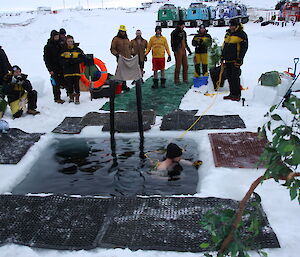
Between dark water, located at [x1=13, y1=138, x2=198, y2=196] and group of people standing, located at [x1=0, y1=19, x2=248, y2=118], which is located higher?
group of people standing, located at [x1=0, y1=19, x2=248, y2=118]

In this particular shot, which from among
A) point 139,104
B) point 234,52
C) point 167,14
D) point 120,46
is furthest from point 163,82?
point 167,14

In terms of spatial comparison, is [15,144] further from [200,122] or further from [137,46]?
[137,46]

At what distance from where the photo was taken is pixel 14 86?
25.8 ft

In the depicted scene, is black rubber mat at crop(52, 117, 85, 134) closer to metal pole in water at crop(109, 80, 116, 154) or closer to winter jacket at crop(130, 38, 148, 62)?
metal pole in water at crop(109, 80, 116, 154)

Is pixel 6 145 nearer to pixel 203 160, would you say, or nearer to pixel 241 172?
pixel 203 160

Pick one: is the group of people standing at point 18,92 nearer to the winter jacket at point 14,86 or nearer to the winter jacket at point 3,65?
the winter jacket at point 14,86

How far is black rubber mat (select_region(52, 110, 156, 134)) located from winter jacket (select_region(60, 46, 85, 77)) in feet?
4.24

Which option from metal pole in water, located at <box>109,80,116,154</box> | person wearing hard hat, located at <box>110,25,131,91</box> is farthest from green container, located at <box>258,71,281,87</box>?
person wearing hard hat, located at <box>110,25,131,91</box>

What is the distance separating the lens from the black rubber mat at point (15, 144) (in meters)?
5.87

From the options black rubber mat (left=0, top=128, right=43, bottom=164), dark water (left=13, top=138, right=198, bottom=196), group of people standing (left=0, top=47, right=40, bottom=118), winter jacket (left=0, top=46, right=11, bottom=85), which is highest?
winter jacket (left=0, top=46, right=11, bottom=85)

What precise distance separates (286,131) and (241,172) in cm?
348

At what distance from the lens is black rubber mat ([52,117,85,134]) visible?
7027mm

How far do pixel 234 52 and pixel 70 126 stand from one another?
4059 mm

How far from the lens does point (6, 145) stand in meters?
6.34
